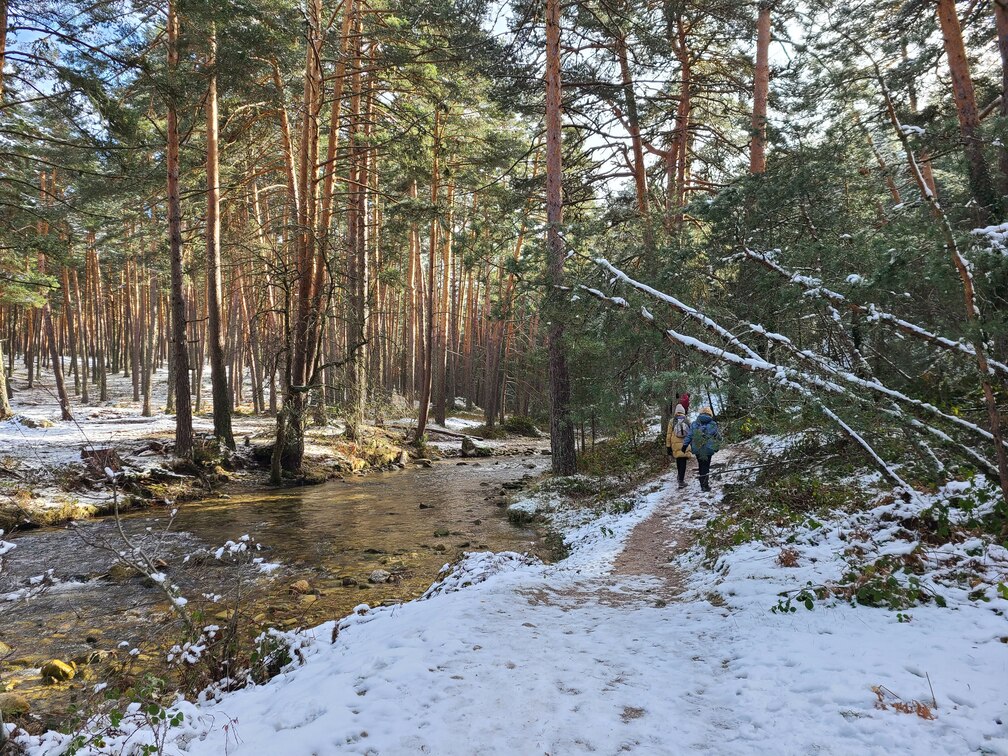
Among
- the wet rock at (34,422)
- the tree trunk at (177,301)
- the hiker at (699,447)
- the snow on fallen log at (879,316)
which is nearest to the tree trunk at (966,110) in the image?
the snow on fallen log at (879,316)

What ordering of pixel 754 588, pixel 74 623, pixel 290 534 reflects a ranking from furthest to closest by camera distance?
pixel 290 534
pixel 74 623
pixel 754 588

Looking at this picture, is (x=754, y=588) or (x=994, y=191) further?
(x=994, y=191)

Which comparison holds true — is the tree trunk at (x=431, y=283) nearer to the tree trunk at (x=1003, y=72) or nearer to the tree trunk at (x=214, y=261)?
the tree trunk at (x=214, y=261)

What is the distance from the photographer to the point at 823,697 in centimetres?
311

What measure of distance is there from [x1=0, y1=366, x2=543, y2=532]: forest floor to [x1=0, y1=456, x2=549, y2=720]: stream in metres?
0.77

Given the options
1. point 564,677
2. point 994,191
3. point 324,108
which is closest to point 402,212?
point 324,108

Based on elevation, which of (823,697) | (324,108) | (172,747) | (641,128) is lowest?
(172,747)

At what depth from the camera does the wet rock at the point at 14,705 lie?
13.3ft

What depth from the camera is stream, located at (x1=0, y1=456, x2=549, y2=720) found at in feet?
17.6

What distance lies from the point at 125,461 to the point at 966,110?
1744 centimetres

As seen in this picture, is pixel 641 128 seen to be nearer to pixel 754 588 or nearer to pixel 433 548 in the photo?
pixel 433 548

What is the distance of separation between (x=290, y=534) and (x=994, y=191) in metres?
12.6

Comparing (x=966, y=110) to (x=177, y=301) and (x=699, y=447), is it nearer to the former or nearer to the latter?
(x=699, y=447)

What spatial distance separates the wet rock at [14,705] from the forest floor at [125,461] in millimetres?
2202
